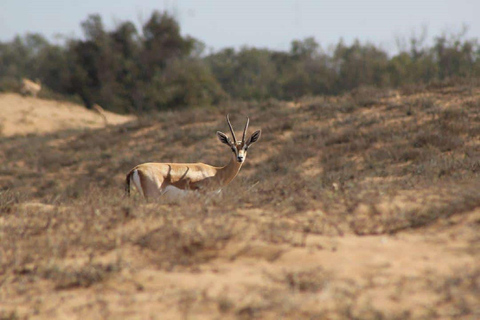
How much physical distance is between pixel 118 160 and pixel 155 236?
1356cm

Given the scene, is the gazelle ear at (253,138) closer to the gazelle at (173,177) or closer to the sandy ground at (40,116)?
the gazelle at (173,177)

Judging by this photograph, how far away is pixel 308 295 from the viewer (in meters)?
3.88

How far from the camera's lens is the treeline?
135ft

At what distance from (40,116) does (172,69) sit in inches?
553

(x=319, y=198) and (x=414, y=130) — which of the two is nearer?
(x=319, y=198)

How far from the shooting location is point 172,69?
4372cm

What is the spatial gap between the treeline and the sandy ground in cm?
374

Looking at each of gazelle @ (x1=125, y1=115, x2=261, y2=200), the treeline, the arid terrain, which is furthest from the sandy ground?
the arid terrain

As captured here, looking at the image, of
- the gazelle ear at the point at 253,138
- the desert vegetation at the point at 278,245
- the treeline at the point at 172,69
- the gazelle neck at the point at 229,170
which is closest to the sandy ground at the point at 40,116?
the treeline at the point at 172,69

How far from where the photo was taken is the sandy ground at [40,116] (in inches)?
Answer: 1187

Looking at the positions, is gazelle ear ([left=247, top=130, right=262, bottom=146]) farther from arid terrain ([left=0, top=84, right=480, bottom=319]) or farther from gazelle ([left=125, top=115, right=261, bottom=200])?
arid terrain ([left=0, top=84, right=480, bottom=319])

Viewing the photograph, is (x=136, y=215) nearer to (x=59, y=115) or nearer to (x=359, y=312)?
(x=359, y=312)

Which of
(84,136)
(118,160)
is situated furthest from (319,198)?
(84,136)

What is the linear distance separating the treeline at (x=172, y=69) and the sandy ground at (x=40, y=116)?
12.3 feet
